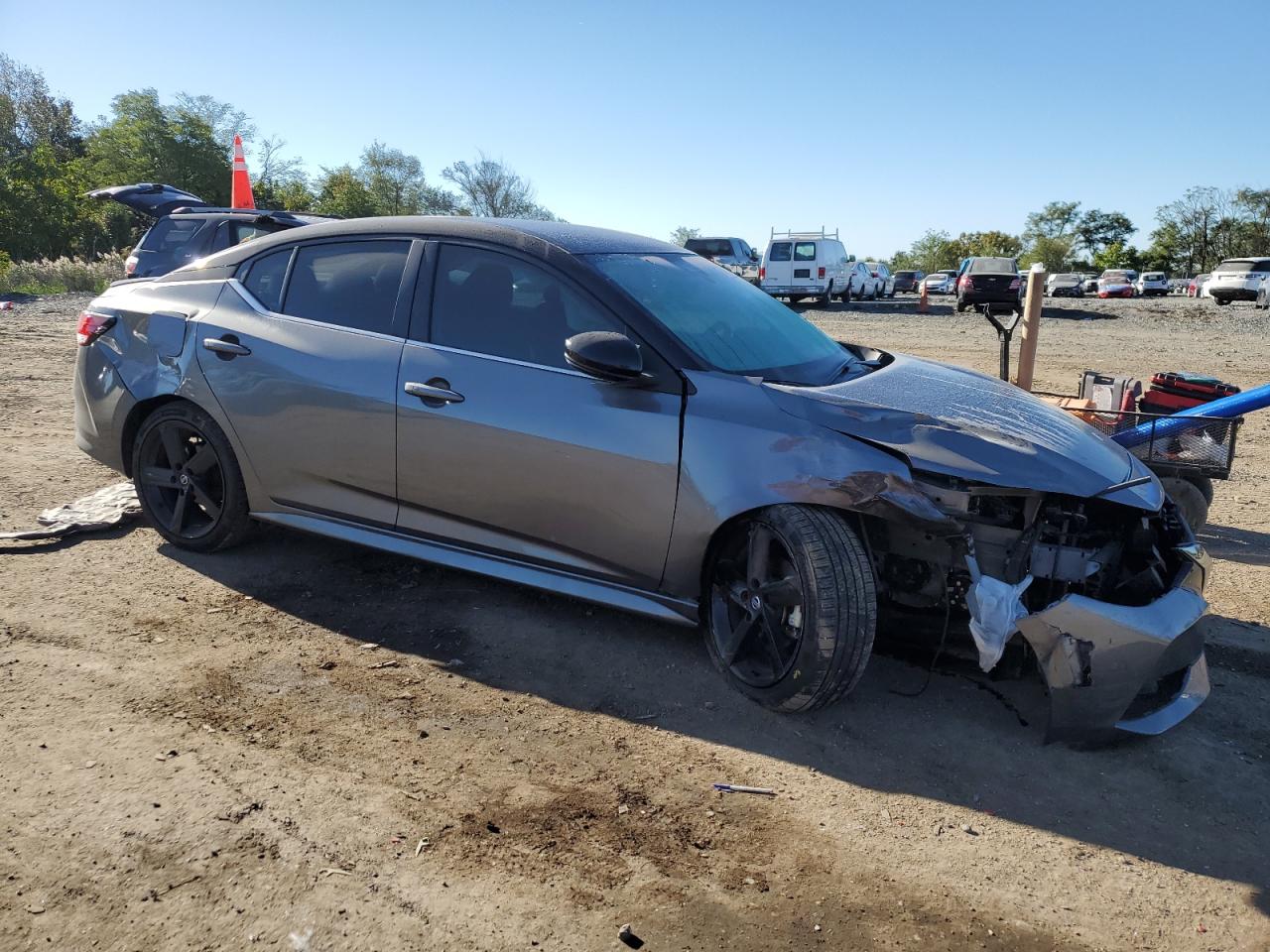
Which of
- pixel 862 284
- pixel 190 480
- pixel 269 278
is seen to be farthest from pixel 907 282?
pixel 190 480

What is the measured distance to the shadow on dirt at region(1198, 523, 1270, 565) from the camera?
5.14 m

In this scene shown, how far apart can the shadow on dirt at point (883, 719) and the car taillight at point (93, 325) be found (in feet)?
4.57

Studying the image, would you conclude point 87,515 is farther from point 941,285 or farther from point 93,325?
point 941,285

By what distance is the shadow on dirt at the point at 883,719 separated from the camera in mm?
2885

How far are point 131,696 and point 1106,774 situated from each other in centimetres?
339

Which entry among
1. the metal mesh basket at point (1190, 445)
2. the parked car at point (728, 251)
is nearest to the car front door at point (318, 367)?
the metal mesh basket at point (1190, 445)

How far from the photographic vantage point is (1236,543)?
5.40 metres

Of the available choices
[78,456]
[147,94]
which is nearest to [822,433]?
[78,456]

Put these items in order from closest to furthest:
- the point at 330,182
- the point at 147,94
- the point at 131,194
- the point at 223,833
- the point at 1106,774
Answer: the point at 223,833, the point at 1106,774, the point at 131,194, the point at 147,94, the point at 330,182

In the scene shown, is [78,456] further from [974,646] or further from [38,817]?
[974,646]

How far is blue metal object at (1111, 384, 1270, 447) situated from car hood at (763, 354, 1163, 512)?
1.03 m

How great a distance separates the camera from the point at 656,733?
3.26 meters

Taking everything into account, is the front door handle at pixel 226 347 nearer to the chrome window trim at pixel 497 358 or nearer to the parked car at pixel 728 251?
the chrome window trim at pixel 497 358

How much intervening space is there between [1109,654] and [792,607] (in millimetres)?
1021
